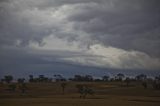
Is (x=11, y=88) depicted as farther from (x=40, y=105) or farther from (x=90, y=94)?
(x=40, y=105)

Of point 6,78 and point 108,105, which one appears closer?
point 108,105

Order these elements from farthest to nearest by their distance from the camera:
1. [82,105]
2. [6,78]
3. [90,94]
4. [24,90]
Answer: [6,78]
[24,90]
[90,94]
[82,105]

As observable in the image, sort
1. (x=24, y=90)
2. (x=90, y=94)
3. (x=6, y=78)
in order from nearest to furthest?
(x=90, y=94)
(x=24, y=90)
(x=6, y=78)

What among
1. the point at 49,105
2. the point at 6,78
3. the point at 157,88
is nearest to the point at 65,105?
the point at 49,105

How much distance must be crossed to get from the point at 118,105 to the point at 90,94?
1823 inches

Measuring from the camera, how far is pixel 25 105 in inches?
2594

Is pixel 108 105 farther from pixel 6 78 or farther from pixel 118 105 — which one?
pixel 6 78

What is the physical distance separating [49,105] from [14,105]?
7.30m

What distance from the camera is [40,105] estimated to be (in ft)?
213

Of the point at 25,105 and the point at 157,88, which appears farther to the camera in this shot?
the point at 157,88

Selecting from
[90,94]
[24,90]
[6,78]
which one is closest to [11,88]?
[24,90]

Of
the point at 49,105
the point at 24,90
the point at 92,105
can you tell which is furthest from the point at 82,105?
the point at 24,90

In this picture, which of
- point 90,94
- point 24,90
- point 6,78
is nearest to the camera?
point 90,94

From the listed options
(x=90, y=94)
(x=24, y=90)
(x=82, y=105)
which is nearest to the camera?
(x=82, y=105)
